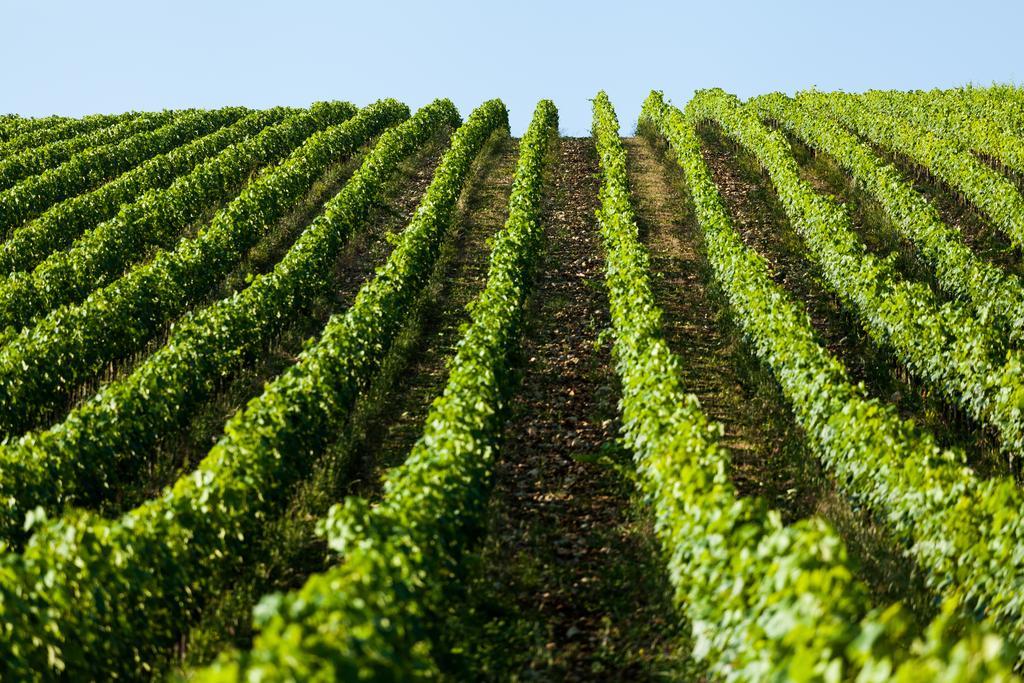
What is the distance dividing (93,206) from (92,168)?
23.8 ft

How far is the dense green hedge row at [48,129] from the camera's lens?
40969 mm

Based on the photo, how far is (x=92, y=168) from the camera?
1369 inches

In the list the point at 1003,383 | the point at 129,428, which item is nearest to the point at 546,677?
the point at 129,428

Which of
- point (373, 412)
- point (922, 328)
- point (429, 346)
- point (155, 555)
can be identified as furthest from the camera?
point (429, 346)

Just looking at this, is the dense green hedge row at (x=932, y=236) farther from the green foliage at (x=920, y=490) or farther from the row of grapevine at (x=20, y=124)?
the row of grapevine at (x=20, y=124)

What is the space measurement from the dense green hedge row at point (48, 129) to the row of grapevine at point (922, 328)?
30941 mm

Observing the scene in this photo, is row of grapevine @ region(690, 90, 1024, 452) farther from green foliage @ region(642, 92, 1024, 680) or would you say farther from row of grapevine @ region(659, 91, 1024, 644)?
green foliage @ region(642, 92, 1024, 680)

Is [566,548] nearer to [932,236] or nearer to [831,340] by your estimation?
[831,340]

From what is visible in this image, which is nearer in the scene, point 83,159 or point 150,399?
A: point 150,399

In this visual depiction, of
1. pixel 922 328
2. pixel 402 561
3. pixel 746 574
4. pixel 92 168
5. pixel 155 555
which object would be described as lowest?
pixel 155 555

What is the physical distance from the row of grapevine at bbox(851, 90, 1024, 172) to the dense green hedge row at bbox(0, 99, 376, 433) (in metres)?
23.7

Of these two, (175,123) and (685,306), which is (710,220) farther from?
(175,123)

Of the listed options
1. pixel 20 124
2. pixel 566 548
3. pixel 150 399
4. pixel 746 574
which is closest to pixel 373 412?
pixel 150 399

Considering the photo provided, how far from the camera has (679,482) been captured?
10.2 m
